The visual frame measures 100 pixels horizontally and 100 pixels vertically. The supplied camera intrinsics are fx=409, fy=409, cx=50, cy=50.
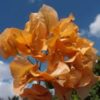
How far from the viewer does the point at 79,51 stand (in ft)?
3.70

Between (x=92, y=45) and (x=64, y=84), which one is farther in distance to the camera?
(x=92, y=45)

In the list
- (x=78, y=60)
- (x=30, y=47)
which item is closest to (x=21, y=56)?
A: (x=30, y=47)

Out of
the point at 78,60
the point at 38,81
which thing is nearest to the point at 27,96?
the point at 38,81

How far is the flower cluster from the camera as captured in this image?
3.59ft

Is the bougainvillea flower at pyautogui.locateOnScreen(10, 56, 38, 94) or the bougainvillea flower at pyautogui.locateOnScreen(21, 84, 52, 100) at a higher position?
the bougainvillea flower at pyautogui.locateOnScreen(10, 56, 38, 94)

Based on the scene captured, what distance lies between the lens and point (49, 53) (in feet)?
3.61

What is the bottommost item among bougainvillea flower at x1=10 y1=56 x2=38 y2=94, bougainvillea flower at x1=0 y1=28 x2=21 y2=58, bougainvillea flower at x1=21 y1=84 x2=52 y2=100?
bougainvillea flower at x1=21 y1=84 x2=52 y2=100

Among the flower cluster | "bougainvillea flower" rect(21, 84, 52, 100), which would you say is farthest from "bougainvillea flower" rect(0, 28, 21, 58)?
"bougainvillea flower" rect(21, 84, 52, 100)

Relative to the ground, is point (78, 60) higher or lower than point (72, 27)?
lower

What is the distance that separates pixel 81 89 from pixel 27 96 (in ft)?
0.50

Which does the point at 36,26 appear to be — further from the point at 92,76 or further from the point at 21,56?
the point at 92,76

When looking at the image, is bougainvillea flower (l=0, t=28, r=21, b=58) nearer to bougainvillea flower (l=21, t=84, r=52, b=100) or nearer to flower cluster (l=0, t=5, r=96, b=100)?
flower cluster (l=0, t=5, r=96, b=100)

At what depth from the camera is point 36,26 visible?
1.15 metres

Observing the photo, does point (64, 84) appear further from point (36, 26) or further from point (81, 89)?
point (36, 26)
